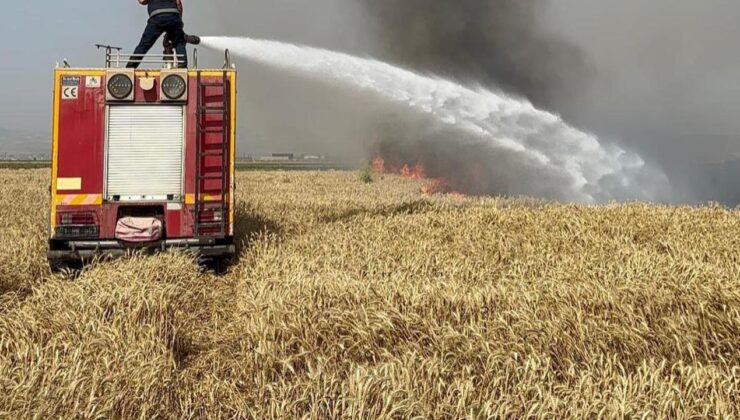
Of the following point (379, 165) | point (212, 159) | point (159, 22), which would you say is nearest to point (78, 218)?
point (212, 159)

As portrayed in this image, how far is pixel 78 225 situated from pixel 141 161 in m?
1.36

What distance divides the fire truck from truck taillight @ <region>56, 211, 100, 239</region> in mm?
14

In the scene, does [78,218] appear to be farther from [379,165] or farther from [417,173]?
[379,165]

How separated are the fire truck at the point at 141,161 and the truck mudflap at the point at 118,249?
0.6 inches

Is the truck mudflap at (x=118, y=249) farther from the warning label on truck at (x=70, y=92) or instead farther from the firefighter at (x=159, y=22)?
the firefighter at (x=159, y=22)

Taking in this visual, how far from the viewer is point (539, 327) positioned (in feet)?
16.8

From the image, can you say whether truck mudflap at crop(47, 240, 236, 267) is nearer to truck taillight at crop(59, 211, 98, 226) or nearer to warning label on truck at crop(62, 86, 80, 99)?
truck taillight at crop(59, 211, 98, 226)

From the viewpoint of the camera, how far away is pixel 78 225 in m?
8.48

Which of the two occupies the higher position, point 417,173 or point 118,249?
point 417,173

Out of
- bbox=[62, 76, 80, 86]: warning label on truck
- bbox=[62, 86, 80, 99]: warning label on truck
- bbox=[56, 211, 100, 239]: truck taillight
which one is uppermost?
bbox=[62, 76, 80, 86]: warning label on truck

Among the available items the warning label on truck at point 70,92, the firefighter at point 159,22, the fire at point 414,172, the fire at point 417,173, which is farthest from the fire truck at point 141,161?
the fire at point 414,172

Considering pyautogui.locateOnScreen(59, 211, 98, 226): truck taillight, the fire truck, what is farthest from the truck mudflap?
pyautogui.locateOnScreen(59, 211, 98, 226): truck taillight

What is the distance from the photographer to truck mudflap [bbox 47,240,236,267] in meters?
8.38

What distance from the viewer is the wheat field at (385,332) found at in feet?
12.4
